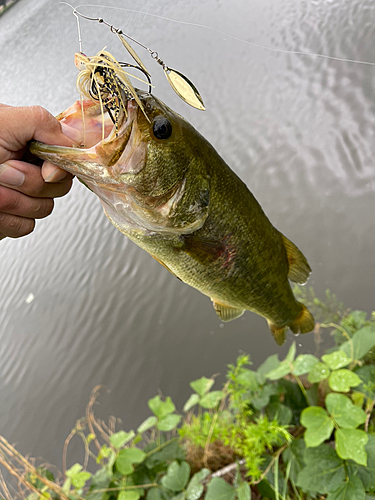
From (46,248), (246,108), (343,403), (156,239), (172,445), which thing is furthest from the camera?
(46,248)

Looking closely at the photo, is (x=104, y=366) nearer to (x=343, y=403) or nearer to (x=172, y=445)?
(x=172, y=445)

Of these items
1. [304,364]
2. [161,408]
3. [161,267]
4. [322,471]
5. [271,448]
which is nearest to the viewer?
[322,471]

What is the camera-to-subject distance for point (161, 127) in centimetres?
107

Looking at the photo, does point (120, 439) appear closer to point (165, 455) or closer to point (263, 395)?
point (165, 455)

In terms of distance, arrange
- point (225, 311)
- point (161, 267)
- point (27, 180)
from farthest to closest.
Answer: point (161, 267), point (225, 311), point (27, 180)

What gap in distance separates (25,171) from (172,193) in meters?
0.47

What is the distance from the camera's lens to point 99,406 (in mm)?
4094

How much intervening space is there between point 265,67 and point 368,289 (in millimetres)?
4546

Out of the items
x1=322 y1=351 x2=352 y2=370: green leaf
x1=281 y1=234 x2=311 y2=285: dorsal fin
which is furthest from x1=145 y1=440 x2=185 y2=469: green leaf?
x1=281 y1=234 x2=311 y2=285: dorsal fin

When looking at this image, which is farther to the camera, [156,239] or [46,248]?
[46,248]

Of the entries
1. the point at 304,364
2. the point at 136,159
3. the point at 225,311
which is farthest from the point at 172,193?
the point at 304,364

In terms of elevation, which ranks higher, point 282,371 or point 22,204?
point 22,204

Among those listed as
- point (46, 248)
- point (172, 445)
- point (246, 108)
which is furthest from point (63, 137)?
point (46, 248)

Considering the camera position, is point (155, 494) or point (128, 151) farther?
point (155, 494)
